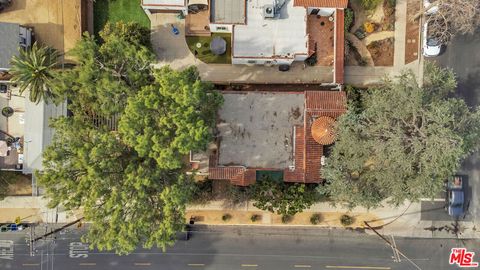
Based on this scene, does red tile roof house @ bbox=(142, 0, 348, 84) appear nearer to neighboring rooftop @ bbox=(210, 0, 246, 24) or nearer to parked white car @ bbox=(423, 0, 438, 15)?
neighboring rooftop @ bbox=(210, 0, 246, 24)

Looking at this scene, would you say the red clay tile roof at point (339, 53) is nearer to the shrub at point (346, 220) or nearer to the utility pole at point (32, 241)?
the shrub at point (346, 220)

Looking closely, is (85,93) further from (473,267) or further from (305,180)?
(473,267)

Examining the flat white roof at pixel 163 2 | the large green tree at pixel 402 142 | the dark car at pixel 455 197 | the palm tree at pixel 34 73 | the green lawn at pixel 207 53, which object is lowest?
the dark car at pixel 455 197

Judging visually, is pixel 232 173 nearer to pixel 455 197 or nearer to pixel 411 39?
pixel 455 197

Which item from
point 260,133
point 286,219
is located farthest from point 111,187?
point 286,219

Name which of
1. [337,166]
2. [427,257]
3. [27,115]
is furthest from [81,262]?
[427,257]

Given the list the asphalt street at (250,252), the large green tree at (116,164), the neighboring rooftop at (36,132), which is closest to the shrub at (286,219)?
Answer: the asphalt street at (250,252)
